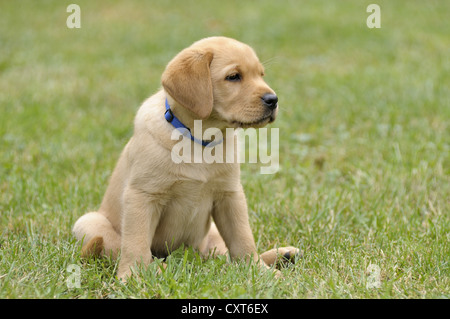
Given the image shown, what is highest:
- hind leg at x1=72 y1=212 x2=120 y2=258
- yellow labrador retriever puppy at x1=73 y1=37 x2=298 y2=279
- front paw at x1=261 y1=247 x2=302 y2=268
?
yellow labrador retriever puppy at x1=73 y1=37 x2=298 y2=279

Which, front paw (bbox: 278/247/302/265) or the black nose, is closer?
the black nose

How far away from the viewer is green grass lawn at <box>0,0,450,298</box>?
2.92 metres

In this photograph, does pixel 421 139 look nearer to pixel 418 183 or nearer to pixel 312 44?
pixel 418 183

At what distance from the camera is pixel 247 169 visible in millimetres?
5086

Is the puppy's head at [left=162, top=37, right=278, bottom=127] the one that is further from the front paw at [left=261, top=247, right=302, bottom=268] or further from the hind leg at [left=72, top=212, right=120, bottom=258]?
the hind leg at [left=72, top=212, right=120, bottom=258]

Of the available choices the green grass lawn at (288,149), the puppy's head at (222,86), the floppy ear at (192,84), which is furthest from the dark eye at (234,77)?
the green grass lawn at (288,149)

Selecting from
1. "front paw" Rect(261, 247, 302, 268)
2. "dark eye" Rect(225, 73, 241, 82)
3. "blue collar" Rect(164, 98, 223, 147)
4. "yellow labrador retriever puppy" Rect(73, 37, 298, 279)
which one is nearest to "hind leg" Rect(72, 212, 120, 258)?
"yellow labrador retriever puppy" Rect(73, 37, 298, 279)

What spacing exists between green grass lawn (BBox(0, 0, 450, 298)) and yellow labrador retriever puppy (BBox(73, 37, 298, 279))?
Result: 0.60ft

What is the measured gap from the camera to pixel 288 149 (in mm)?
5535

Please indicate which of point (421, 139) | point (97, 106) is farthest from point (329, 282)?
point (97, 106)

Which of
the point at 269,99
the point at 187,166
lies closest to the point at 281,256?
the point at 187,166

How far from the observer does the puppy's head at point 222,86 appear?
9.78 ft

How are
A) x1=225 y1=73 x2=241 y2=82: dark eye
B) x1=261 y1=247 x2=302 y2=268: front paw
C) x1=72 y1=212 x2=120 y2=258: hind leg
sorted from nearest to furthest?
x1=225 y1=73 x2=241 y2=82: dark eye
x1=72 y1=212 x2=120 y2=258: hind leg
x1=261 y1=247 x2=302 y2=268: front paw
